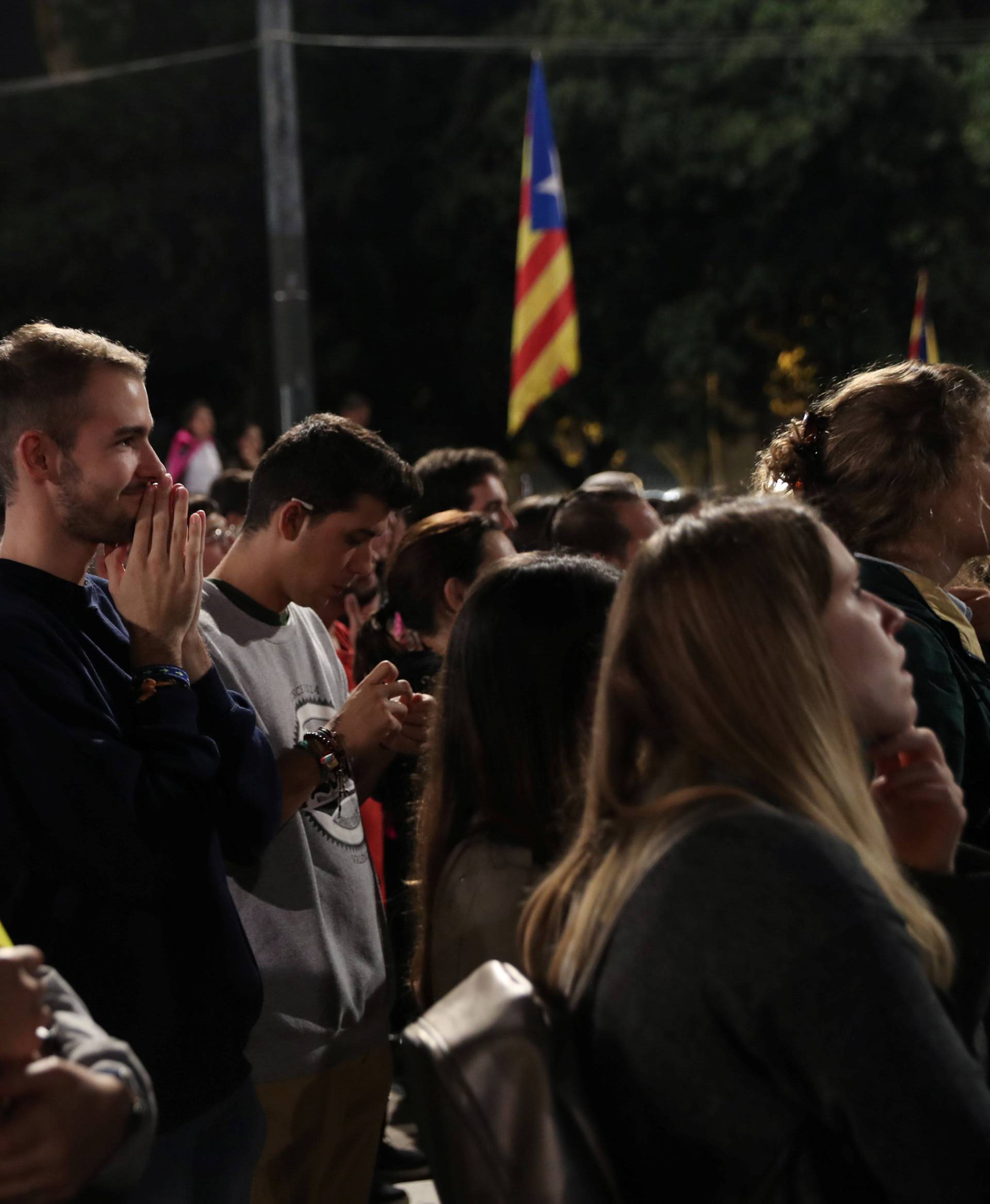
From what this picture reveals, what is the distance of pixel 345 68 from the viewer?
19.5 m

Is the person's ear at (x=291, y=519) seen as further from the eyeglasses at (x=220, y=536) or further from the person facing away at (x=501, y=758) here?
the eyeglasses at (x=220, y=536)

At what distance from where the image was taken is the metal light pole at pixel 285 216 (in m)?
10.2

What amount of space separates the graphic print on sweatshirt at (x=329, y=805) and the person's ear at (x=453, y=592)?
106cm

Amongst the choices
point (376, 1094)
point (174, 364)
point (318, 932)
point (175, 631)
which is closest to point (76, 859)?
point (175, 631)

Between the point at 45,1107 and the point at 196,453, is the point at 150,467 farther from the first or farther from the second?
the point at 196,453

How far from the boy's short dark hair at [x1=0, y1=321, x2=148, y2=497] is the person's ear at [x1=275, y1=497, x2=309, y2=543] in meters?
0.72

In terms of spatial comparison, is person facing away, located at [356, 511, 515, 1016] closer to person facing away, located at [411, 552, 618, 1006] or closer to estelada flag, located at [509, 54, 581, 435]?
person facing away, located at [411, 552, 618, 1006]

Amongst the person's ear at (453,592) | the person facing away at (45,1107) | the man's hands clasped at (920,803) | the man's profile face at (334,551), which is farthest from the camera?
the person's ear at (453,592)

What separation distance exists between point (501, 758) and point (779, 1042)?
0.78m

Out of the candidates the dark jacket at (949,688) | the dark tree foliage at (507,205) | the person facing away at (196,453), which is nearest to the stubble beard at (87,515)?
the dark jacket at (949,688)

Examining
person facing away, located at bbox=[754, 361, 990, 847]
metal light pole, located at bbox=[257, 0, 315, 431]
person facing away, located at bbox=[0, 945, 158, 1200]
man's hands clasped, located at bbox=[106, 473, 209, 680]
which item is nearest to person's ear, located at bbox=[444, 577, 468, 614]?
person facing away, located at bbox=[754, 361, 990, 847]

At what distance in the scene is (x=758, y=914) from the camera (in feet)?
4.98

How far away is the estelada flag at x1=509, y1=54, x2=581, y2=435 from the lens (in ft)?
31.1

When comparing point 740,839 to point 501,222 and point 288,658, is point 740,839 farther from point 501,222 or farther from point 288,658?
point 501,222
